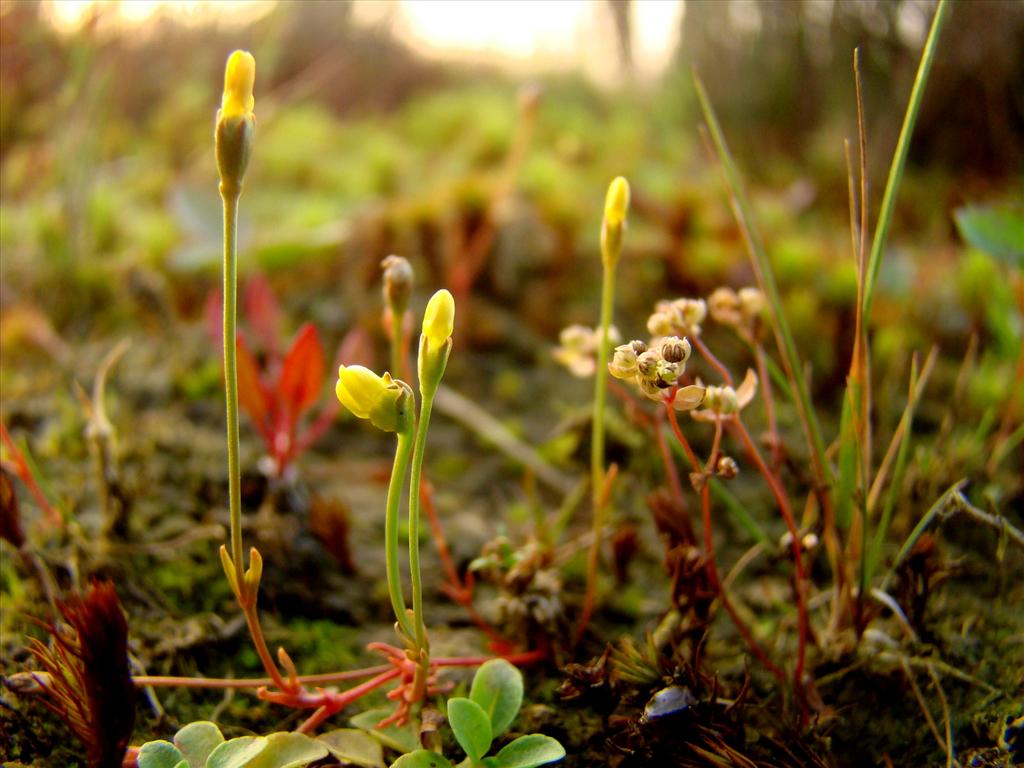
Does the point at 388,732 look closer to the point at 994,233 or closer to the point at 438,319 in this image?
the point at 438,319

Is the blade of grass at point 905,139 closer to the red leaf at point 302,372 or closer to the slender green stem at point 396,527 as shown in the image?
the slender green stem at point 396,527

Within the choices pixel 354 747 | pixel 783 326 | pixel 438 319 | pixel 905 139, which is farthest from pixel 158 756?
pixel 905 139

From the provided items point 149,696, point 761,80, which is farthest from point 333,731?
point 761,80

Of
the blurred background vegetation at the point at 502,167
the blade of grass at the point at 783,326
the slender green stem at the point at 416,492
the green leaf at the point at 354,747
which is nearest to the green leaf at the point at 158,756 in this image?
the green leaf at the point at 354,747

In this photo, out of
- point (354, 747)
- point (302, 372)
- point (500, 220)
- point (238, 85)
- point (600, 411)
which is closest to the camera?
point (238, 85)

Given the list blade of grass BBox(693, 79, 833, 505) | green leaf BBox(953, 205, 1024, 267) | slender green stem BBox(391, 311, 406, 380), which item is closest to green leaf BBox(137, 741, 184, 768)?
slender green stem BBox(391, 311, 406, 380)

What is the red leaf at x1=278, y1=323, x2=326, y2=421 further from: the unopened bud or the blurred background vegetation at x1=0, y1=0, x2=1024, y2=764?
the unopened bud
